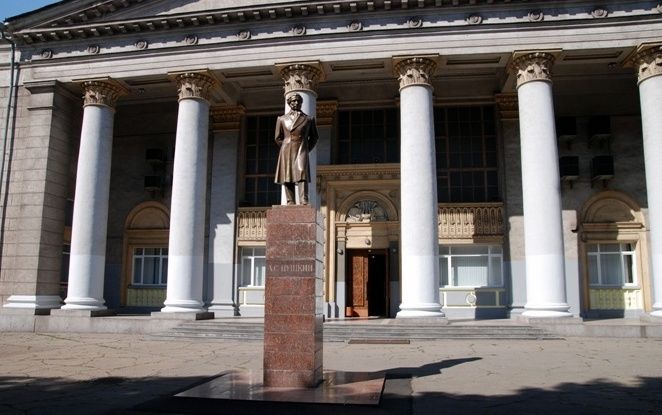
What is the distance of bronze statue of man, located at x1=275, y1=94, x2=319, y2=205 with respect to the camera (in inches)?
380

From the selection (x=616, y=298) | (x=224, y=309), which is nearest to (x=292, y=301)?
(x=224, y=309)

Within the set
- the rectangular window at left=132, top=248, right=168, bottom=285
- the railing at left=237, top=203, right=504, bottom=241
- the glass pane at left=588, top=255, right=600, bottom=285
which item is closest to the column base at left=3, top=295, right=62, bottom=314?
the rectangular window at left=132, top=248, right=168, bottom=285

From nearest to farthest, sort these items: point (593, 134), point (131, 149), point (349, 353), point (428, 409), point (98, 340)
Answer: point (428, 409) → point (349, 353) → point (98, 340) → point (593, 134) → point (131, 149)

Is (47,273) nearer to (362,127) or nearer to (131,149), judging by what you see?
(131,149)

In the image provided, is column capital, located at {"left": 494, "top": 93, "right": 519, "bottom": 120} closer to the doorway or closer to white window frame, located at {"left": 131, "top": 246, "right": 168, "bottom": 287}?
the doorway

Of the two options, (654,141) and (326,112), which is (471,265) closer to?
(654,141)

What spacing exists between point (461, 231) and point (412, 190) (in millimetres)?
5261

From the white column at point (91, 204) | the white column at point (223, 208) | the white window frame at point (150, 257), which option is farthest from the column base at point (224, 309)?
the white column at point (91, 204)

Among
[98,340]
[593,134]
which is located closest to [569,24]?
[593,134]

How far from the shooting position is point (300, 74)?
1961 centimetres

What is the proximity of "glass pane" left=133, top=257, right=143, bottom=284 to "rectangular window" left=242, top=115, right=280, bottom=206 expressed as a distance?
221 inches

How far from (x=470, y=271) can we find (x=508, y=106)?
6.79m

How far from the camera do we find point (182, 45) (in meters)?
20.8

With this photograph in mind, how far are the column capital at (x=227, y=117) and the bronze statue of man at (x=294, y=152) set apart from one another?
14933mm
